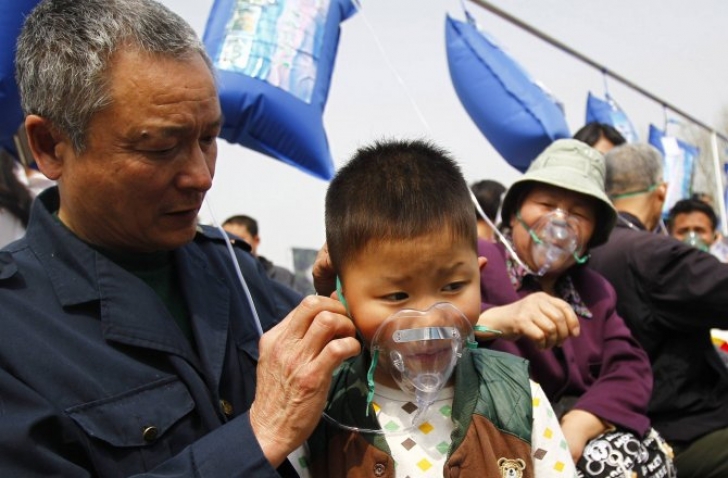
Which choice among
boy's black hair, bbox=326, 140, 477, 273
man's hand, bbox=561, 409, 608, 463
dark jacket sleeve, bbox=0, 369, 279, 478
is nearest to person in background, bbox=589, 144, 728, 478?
man's hand, bbox=561, 409, 608, 463

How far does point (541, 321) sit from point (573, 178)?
1.01m

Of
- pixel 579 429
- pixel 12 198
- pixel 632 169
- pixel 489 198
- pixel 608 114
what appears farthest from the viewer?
pixel 608 114

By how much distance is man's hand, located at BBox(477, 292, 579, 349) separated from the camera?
190 cm

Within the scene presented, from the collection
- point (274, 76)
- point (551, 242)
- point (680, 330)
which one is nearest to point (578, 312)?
point (551, 242)

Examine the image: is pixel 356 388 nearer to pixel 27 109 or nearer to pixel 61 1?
pixel 27 109

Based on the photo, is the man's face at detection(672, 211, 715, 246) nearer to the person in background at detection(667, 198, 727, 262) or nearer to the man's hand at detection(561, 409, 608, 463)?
the person in background at detection(667, 198, 727, 262)

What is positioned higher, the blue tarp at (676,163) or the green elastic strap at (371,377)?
the green elastic strap at (371,377)

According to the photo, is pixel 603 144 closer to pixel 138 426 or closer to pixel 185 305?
pixel 185 305

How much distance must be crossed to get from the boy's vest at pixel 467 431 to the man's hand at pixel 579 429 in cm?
60

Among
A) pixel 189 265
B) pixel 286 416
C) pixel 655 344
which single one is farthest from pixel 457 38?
pixel 286 416

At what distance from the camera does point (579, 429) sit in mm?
2367

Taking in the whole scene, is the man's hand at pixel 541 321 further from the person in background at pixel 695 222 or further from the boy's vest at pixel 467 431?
the person in background at pixel 695 222

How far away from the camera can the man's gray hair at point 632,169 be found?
11.9 feet

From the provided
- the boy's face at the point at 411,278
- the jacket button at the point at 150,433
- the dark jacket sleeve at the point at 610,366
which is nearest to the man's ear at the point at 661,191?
the dark jacket sleeve at the point at 610,366
